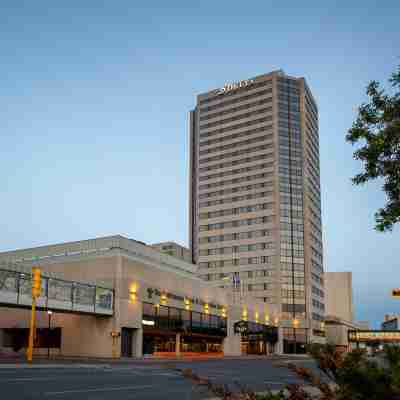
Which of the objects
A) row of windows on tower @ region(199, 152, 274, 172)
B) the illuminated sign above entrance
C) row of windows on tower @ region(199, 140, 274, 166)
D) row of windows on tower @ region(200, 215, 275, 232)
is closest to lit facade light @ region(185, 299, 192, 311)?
row of windows on tower @ region(200, 215, 275, 232)

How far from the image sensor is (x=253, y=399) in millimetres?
3807

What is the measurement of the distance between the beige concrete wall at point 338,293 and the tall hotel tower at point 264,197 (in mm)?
64039

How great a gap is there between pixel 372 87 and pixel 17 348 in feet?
178

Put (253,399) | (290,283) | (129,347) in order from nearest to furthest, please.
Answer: (253,399)
(129,347)
(290,283)

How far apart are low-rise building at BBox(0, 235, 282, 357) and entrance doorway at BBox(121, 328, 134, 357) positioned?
10 centimetres

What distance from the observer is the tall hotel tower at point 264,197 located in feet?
392

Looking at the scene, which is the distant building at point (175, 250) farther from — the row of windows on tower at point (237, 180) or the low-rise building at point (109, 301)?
the low-rise building at point (109, 301)

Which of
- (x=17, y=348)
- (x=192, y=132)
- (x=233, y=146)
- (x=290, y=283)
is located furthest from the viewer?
(x=192, y=132)

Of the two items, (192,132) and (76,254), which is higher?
(192,132)

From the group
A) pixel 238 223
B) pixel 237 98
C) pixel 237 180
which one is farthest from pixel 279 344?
pixel 237 98

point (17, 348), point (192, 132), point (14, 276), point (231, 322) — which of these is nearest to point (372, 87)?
point (14, 276)

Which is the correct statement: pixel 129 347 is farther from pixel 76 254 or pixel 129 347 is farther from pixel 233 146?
pixel 233 146

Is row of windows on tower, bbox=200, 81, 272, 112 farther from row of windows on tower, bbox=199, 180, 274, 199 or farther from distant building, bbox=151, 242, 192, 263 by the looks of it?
distant building, bbox=151, 242, 192, 263

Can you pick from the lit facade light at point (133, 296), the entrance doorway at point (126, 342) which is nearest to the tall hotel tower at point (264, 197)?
the entrance doorway at point (126, 342)
